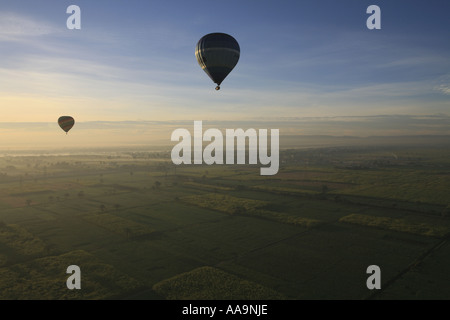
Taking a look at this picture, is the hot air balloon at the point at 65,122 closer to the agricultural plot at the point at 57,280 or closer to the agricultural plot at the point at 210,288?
the agricultural plot at the point at 57,280

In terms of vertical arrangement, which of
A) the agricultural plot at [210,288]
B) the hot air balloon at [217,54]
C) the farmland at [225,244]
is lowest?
the agricultural plot at [210,288]

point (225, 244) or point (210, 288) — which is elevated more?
point (225, 244)

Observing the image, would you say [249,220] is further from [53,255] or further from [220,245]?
[53,255]

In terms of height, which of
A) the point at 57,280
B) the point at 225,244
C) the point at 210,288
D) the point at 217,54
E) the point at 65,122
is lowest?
the point at 210,288

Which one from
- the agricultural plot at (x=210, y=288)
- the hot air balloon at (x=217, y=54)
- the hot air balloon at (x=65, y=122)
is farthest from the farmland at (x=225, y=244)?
the hot air balloon at (x=217, y=54)

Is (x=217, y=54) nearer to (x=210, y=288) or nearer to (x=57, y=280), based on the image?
(x=210, y=288)

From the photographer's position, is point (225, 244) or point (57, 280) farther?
point (225, 244)

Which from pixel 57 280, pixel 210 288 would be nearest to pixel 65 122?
pixel 57 280
